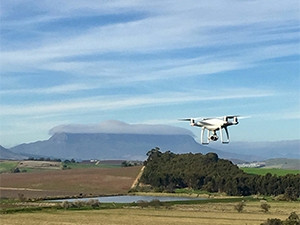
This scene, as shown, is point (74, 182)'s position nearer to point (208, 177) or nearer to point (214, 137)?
point (208, 177)

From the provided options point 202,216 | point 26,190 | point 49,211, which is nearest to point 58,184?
point 26,190

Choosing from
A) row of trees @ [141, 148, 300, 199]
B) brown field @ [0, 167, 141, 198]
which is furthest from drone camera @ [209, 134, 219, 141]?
brown field @ [0, 167, 141, 198]

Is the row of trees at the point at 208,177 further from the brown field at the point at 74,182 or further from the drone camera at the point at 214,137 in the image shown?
A: the drone camera at the point at 214,137

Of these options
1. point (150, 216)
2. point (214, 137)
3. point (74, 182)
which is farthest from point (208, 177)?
point (214, 137)

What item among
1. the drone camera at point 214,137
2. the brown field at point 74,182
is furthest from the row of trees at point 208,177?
the drone camera at point 214,137

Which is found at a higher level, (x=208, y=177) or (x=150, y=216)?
(x=208, y=177)

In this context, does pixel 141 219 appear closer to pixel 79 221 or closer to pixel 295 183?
pixel 79 221
